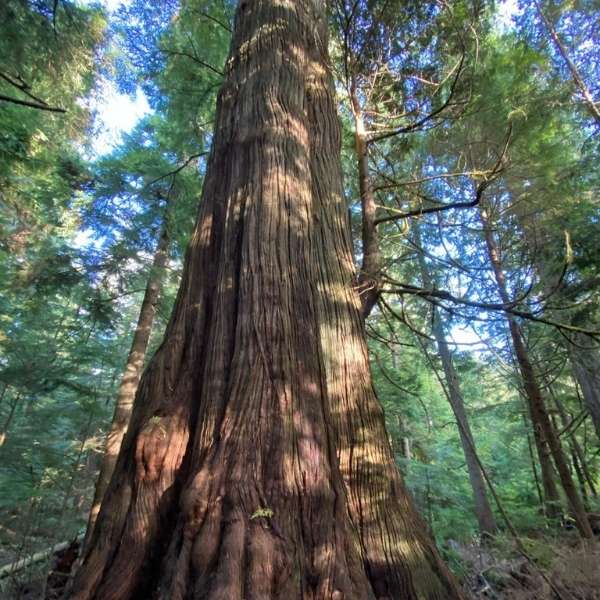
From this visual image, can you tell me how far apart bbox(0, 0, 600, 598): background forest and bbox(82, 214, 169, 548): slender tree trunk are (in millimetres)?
42

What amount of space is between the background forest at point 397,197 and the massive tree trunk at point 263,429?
0.85 meters

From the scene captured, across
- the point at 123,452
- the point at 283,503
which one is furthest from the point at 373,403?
the point at 123,452

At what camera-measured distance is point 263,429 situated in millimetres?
1647

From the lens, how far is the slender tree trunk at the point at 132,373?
6.50 meters

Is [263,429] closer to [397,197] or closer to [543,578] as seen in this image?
[543,578]

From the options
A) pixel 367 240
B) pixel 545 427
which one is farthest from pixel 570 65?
pixel 367 240

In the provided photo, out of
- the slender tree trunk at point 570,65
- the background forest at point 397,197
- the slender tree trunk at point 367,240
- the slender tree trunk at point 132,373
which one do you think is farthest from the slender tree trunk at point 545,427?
the slender tree trunk at point 132,373

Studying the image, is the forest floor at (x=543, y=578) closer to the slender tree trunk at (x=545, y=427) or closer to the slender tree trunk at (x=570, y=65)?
the slender tree trunk at (x=545, y=427)

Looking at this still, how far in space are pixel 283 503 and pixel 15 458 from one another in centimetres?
1119

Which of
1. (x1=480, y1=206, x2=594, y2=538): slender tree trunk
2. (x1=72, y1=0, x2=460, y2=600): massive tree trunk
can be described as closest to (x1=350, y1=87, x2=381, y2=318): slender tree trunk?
(x1=72, y1=0, x2=460, y2=600): massive tree trunk

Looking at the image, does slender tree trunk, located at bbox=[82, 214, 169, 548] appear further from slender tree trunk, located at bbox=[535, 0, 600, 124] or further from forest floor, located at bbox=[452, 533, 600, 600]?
slender tree trunk, located at bbox=[535, 0, 600, 124]

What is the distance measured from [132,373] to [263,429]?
22.2ft

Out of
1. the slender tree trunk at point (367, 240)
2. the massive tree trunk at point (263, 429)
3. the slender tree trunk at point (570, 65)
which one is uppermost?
the slender tree trunk at point (570, 65)

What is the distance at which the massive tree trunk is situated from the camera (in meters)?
1.42
